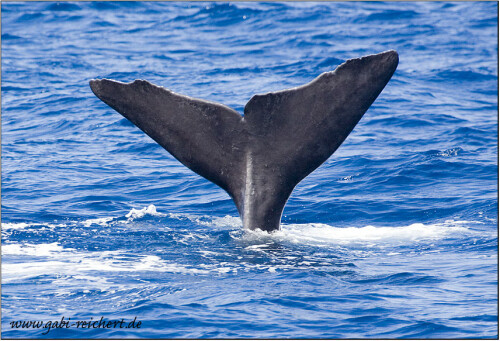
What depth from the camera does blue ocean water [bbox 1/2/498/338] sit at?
8250 millimetres

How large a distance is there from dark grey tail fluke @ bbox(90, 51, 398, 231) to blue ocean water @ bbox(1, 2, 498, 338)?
0.86m

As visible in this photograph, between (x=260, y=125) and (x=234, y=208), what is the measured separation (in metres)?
4.13

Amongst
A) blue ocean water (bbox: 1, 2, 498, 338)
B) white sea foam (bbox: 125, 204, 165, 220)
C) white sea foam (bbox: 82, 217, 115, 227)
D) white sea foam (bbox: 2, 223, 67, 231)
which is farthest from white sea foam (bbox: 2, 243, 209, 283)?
white sea foam (bbox: 125, 204, 165, 220)

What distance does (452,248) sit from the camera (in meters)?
10.5

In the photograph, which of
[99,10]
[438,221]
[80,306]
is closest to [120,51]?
[99,10]

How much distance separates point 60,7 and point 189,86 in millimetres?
14250

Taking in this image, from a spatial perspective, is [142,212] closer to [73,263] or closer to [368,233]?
[73,263]

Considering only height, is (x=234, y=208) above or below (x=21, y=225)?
below

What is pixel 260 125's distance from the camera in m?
9.45

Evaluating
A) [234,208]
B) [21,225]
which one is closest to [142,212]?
[234,208]

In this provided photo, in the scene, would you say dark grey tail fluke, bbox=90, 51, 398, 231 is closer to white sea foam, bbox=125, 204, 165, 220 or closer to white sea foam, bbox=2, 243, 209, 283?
white sea foam, bbox=2, 243, 209, 283

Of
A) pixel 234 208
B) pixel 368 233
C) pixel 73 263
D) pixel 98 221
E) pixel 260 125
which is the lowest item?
pixel 234 208

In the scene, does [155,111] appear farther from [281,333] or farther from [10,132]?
[10,132]

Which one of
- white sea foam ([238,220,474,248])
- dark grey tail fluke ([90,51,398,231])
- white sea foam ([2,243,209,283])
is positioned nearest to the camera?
dark grey tail fluke ([90,51,398,231])
